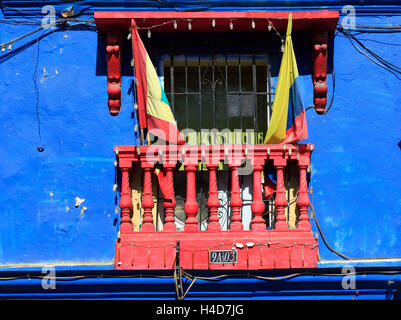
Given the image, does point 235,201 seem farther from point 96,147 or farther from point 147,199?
point 96,147

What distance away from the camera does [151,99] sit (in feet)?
22.7

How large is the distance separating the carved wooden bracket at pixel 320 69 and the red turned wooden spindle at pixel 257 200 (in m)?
0.87

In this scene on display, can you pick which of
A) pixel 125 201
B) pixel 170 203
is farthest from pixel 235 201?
pixel 125 201

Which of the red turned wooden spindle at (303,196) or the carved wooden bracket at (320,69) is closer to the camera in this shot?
the red turned wooden spindle at (303,196)

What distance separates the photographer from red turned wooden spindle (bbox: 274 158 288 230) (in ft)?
22.4

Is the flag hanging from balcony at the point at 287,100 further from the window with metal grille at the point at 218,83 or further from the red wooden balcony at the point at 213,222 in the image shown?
the window with metal grille at the point at 218,83

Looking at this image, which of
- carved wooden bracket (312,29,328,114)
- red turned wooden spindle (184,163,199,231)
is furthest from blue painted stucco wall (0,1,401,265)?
red turned wooden spindle (184,163,199,231)

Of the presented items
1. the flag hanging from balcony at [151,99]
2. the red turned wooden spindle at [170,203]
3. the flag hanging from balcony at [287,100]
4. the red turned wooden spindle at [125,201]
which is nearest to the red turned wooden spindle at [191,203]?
the red turned wooden spindle at [170,203]

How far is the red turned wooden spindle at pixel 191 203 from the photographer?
6824mm

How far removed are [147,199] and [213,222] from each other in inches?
25.2

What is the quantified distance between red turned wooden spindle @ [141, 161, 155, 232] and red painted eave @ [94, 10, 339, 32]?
135cm
